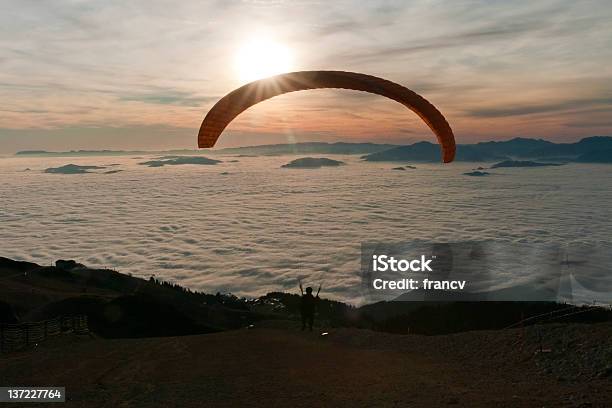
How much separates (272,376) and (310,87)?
8.26 meters

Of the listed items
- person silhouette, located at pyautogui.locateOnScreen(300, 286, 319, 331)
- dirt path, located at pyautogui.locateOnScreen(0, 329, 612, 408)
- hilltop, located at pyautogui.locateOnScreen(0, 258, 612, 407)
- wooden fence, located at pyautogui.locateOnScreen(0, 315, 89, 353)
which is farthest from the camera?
wooden fence, located at pyautogui.locateOnScreen(0, 315, 89, 353)

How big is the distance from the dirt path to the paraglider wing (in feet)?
20.7

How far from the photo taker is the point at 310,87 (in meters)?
13.6

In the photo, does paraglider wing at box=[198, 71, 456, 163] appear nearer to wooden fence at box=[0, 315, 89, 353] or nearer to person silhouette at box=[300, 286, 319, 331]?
person silhouette at box=[300, 286, 319, 331]

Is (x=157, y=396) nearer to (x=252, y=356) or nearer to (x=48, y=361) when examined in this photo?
(x=252, y=356)

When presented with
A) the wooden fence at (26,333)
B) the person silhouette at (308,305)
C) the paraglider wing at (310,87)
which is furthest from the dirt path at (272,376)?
the paraglider wing at (310,87)

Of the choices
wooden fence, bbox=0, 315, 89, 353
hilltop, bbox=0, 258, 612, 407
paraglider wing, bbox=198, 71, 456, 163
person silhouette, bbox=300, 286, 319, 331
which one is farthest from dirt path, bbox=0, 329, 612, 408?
paraglider wing, bbox=198, 71, 456, 163

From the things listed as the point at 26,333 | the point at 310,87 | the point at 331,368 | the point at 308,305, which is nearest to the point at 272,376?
the point at 331,368

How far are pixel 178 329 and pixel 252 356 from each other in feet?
82.1

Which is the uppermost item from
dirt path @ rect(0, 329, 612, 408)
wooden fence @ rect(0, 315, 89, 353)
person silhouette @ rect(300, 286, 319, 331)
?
person silhouette @ rect(300, 286, 319, 331)

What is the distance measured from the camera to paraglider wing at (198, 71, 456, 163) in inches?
521

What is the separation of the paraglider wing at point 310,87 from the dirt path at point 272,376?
6.31 metres

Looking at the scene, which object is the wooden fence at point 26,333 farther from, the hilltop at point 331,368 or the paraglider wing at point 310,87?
the paraglider wing at point 310,87

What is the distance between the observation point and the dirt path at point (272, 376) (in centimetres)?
1323
